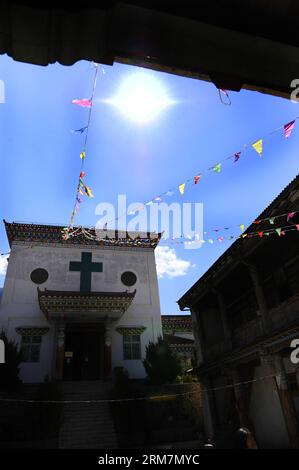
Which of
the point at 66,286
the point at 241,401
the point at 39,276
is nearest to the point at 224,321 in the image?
the point at 241,401

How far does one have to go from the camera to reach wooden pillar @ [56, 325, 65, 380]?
1868cm

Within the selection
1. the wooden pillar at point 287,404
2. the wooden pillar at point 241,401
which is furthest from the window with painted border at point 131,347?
the wooden pillar at point 287,404

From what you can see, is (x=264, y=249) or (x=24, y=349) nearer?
(x=264, y=249)

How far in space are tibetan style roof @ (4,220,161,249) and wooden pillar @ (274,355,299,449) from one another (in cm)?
1440

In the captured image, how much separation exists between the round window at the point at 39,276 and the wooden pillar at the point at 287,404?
51.4 feet

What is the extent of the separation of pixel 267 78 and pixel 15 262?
21.7 m

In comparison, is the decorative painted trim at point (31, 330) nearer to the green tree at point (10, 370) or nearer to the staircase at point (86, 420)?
the green tree at point (10, 370)

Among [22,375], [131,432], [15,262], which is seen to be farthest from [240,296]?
[15,262]

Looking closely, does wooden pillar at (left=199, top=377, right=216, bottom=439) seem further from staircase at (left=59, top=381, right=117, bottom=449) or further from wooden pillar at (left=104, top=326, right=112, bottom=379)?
wooden pillar at (left=104, top=326, right=112, bottom=379)

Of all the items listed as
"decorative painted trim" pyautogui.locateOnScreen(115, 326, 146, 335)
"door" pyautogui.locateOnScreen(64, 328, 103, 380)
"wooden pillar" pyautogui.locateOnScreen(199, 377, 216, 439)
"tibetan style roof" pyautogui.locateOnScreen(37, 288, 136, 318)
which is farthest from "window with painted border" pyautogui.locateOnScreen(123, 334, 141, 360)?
"wooden pillar" pyautogui.locateOnScreen(199, 377, 216, 439)

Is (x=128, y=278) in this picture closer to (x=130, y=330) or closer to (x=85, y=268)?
(x=85, y=268)

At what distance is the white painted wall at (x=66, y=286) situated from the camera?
20344 millimetres
